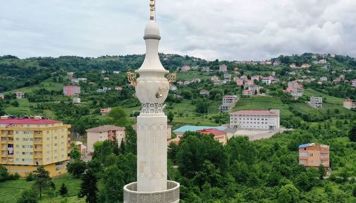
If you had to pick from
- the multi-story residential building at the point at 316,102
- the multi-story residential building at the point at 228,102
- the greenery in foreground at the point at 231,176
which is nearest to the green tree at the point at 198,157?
the greenery in foreground at the point at 231,176

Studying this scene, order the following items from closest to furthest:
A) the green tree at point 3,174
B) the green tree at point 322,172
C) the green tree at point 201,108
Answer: the green tree at point 322,172 < the green tree at point 3,174 < the green tree at point 201,108

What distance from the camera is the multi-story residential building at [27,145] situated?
4694cm

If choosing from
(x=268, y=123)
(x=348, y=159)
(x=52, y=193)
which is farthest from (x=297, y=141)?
(x=52, y=193)

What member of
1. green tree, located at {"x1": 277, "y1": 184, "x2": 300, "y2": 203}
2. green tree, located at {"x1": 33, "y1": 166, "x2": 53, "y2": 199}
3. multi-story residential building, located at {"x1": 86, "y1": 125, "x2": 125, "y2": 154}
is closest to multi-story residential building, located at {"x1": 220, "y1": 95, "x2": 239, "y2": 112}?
multi-story residential building, located at {"x1": 86, "y1": 125, "x2": 125, "y2": 154}

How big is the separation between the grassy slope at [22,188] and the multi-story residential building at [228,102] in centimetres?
4871

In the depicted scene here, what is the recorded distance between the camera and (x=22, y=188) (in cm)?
4166

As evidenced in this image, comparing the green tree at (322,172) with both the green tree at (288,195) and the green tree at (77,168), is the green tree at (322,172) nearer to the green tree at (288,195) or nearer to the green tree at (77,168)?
the green tree at (288,195)

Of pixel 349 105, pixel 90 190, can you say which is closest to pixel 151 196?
pixel 90 190

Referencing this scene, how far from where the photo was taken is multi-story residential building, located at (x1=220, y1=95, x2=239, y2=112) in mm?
89825

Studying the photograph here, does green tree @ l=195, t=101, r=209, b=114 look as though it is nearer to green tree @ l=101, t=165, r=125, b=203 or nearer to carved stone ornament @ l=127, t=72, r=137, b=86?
green tree @ l=101, t=165, r=125, b=203

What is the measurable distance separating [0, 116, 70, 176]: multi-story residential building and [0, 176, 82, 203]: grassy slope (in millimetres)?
2413

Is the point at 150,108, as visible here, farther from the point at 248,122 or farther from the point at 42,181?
the point at 248,122

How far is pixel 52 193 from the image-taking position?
38375 mm

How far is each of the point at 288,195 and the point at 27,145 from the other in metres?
29.8
